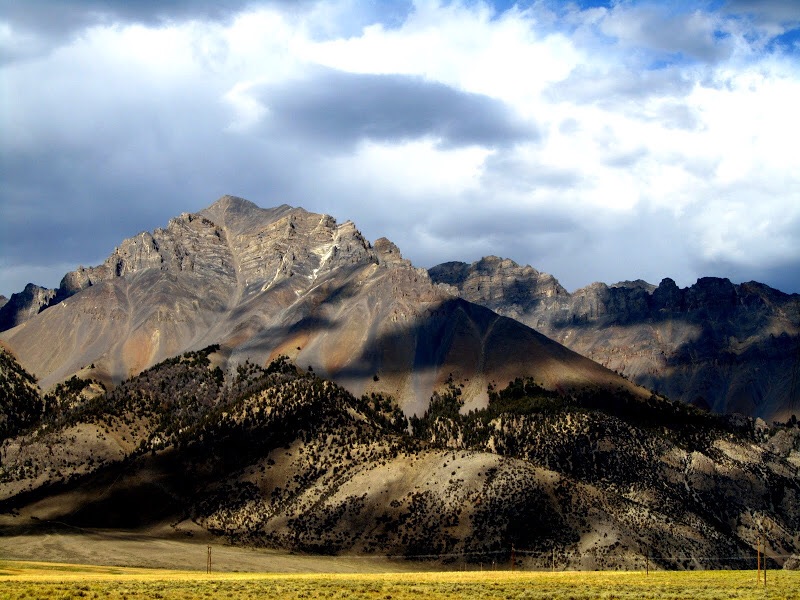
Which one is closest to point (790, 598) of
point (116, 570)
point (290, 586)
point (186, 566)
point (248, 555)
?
point (290, 586)

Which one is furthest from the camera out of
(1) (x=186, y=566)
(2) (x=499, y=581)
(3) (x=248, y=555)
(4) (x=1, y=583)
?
(3) (x=248, y=555)

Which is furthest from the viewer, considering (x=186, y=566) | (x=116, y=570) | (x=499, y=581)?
(x=186, y=566)

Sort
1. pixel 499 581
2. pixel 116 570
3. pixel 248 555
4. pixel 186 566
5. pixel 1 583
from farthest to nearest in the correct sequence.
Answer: pixel 248 555 → pixel 186 566 → pixel 116 570 → pixel 499 581 → pixel 1 583

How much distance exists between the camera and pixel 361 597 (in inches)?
3474

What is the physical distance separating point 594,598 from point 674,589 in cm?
1534

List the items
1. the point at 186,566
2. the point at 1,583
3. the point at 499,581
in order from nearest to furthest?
the point at 1,583 < the point at 499,581 < the point at 186,566

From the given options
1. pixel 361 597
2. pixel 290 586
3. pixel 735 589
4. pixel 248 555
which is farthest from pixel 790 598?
pixel 248 555

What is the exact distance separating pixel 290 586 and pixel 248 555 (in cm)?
9973

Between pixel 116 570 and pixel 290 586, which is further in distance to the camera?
pixel 116 570

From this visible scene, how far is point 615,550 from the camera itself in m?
200

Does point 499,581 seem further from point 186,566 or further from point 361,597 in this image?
point 186,566

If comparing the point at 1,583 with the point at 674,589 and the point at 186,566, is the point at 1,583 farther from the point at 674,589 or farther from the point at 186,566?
the point at 186,566

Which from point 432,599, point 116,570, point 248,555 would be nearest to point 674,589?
point 432,599

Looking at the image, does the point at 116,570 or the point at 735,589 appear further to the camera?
the point at 116,570
